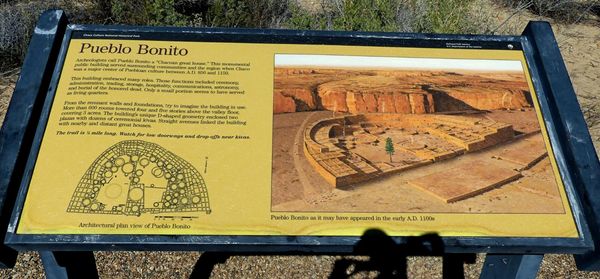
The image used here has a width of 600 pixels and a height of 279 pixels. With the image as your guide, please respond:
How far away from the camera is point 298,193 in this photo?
1850 mm

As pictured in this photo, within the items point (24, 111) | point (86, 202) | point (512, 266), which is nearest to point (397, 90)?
point (512, 266)

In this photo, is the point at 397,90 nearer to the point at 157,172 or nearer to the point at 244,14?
the point at 157,172

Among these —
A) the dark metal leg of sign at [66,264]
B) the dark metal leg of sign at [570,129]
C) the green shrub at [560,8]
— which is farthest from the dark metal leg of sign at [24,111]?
the green shrub at [560,8]

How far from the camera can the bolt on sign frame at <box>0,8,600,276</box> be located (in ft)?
5.74

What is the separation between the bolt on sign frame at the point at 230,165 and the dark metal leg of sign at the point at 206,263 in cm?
154

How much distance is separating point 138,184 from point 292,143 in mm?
546

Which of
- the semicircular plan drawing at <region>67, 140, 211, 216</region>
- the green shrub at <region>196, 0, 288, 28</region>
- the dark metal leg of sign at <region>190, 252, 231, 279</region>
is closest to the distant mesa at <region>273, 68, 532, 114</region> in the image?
the semicircular plan drawing at <region>67, 140, 211, 216</region>

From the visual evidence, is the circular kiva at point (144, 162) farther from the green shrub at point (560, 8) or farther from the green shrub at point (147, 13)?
the green shrub at point (560, 8)

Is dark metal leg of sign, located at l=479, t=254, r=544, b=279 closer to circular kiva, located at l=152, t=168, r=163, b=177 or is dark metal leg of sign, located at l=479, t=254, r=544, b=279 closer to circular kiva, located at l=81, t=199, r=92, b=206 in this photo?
circular kiva, located at l=152, t=168, r=163, b=177

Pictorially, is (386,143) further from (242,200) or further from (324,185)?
(242,200)

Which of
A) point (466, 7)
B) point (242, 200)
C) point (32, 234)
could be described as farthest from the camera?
point (466, 7)

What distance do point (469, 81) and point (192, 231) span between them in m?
1.23

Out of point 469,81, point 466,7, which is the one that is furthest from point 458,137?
point 466,7

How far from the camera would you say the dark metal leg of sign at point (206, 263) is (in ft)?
10.6
